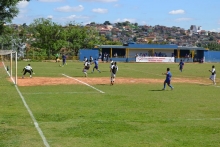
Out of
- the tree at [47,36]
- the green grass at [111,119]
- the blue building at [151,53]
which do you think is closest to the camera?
the green grass at [111,119]

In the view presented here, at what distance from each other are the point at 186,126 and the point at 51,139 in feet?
17.0

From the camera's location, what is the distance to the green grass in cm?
1220

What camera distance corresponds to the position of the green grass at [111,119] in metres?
12.2

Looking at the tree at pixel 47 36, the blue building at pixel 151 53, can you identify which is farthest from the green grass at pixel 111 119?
the tree at pixel 47 36

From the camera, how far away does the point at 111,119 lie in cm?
1566

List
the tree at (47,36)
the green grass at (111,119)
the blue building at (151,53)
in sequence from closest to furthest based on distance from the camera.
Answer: the green grass at (111,119) → the blue building at (151,53) → the tree at (47,36)

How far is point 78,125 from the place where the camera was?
1441 cm

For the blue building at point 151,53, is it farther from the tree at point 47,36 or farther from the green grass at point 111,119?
the green grass at point 111,119

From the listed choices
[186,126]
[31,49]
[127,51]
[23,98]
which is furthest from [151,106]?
[31,49]

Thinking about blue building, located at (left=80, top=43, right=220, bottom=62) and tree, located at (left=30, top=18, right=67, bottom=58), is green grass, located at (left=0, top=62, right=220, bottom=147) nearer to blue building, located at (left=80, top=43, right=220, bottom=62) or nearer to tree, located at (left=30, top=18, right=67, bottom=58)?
blue building, located at (left=80, top=43, right=220, bottom=62)

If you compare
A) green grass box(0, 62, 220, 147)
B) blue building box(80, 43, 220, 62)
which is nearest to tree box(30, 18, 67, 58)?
blue building box(80, 43, 220, 62)

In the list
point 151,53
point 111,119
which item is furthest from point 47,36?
point 111,119

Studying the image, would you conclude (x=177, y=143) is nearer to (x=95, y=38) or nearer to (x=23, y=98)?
(x=23, y=98)

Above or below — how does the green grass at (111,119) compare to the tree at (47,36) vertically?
below
